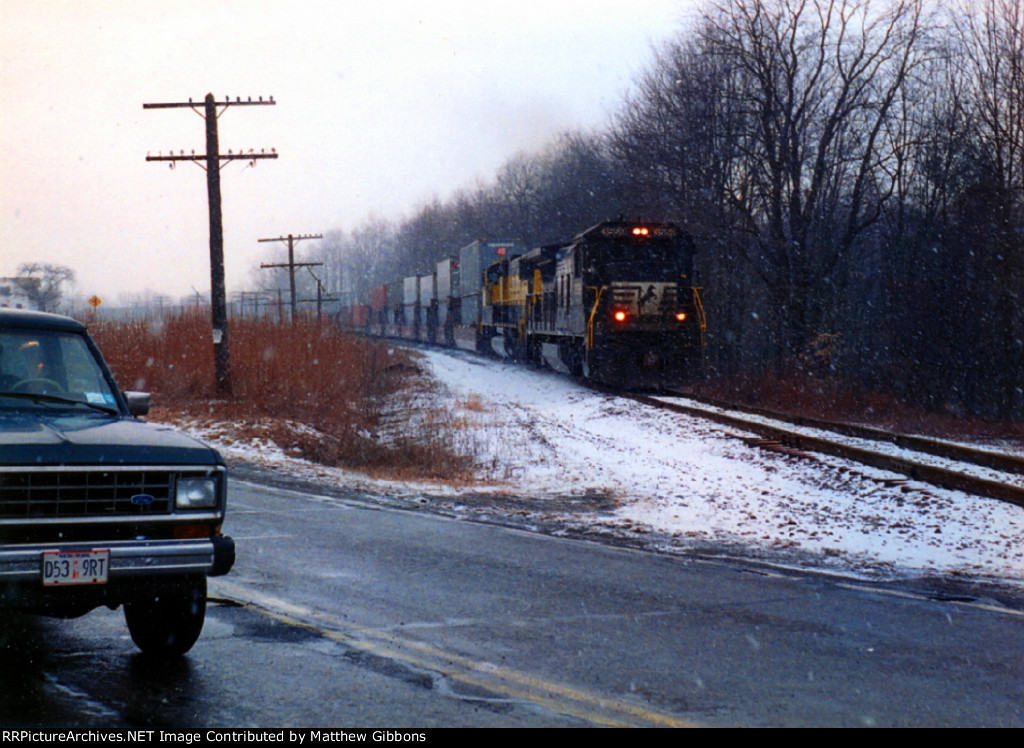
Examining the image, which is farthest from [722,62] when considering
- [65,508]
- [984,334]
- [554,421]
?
[65,508]

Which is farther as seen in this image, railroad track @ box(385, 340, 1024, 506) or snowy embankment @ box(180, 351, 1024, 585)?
railroad track @ box(385, 340, 1024, 506)

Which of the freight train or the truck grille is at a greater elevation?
the freight train

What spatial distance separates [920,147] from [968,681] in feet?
117

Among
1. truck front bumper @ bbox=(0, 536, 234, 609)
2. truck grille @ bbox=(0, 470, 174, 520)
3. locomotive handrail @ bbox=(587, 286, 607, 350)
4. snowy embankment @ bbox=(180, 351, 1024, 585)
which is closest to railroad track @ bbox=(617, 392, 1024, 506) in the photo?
snowy embankment @ bbox=(180, 351, 1024, 585)

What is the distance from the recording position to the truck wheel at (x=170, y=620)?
5758mm

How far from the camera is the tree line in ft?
93.9

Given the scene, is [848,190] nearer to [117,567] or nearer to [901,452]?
[901,452]

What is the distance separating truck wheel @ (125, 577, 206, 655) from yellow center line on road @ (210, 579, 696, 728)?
0.93 meters

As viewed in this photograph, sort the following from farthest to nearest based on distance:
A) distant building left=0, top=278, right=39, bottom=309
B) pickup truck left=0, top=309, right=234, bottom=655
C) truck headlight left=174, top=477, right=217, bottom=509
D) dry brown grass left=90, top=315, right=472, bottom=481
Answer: distant building left=0, top=278, right=39, bottom=309, dry brown grass left=90, top=315, right=472, bottom=481, truck headlight left=174, top=477, right=217, bottom=509, pickup truck left=0, top=309, right=234, bottom=655

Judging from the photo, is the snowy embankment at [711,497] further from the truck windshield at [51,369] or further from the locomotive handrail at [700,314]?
the truck windshield at [51,369]

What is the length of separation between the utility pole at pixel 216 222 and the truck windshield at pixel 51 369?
17.9 m

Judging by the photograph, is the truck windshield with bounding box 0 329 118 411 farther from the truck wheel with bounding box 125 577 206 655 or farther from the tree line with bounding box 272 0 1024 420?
the tree line with bounding box 272 0 1024 420

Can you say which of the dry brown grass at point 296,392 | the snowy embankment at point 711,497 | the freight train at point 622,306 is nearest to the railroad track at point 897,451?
the snowy embankment at point 711,497

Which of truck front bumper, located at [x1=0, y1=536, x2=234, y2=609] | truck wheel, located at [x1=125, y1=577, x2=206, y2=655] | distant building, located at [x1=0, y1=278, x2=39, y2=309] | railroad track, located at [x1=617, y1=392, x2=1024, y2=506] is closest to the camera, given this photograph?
truck front bumper, located at [x1=0, y1=536, x2=234, y2=609]
